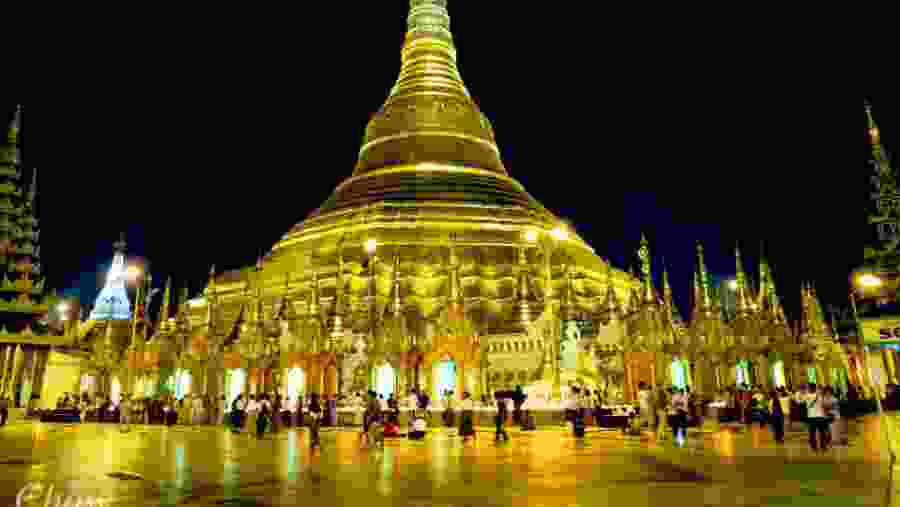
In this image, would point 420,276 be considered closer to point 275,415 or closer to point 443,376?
point 443,376

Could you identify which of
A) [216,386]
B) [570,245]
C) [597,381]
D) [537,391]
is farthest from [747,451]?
[570,245]

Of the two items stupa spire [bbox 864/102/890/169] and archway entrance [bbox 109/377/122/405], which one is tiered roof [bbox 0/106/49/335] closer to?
archway entrance [bbox 109/377/122/405]

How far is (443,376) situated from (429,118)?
2089cm

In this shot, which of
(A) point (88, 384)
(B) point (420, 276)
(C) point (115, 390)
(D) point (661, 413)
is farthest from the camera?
(A) point (88, 384)

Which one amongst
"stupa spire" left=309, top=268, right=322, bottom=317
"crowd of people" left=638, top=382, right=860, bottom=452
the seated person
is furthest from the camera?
"stupa spire" left=309, top=268, right=322, bottom=317

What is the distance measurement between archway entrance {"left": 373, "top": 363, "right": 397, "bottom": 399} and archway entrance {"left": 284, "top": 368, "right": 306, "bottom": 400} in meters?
3.31

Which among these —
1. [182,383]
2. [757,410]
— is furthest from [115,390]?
[757,410]

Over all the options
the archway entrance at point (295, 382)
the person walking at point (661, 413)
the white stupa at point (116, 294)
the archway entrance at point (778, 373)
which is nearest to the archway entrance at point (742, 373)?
the archway entrance at point (778, 373)

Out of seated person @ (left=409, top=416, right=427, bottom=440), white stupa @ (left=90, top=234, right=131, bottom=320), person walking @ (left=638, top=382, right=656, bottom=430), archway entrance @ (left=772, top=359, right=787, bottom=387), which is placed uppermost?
white stupa @ (left=90, top=234, right=131, bottom=320)

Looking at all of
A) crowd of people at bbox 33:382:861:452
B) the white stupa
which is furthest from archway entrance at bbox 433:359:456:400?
the white stupa

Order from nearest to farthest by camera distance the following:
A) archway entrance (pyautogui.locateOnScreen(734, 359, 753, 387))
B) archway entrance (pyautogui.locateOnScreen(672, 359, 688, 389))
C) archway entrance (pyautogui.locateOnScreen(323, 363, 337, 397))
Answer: archway entrance (pyautogui.locateOnScreen(323, 363, 337, 397))
archway entrance (pyautogui.locateOnScreen(672, 359, 688, 389))
archway entrance (pyautogui.locateOnScreen(734, 359, 753, 387))

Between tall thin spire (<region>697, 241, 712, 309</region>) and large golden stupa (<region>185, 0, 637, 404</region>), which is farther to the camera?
tall thin spire (<region>697, 241, 712, 309</region>)

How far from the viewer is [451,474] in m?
8.68

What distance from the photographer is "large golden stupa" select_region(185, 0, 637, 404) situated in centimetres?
2644
